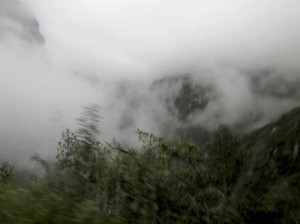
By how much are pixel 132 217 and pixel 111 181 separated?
0.84 metres

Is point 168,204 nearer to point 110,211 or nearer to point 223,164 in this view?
point 110,211

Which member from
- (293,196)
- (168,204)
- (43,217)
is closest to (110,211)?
(43,217)

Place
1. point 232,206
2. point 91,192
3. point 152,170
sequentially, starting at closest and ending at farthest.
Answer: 1. point 91,192
2. point 152,170
3. point 232,206

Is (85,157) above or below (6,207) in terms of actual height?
above

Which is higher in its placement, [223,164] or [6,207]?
[223,164]

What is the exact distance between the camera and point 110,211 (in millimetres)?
5680

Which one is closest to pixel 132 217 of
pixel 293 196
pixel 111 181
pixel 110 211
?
pixel 110 211

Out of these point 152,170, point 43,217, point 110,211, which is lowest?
point 43,217

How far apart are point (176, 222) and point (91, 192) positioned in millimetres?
2222

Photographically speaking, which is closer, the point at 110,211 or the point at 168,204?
the point at 110,211

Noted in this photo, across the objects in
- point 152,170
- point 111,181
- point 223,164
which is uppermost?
point 223,164

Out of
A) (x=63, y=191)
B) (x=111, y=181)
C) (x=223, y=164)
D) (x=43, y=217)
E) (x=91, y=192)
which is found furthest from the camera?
(x=223, y=164)

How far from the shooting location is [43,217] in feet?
14.7

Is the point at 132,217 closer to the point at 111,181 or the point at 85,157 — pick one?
the point at 111,181
